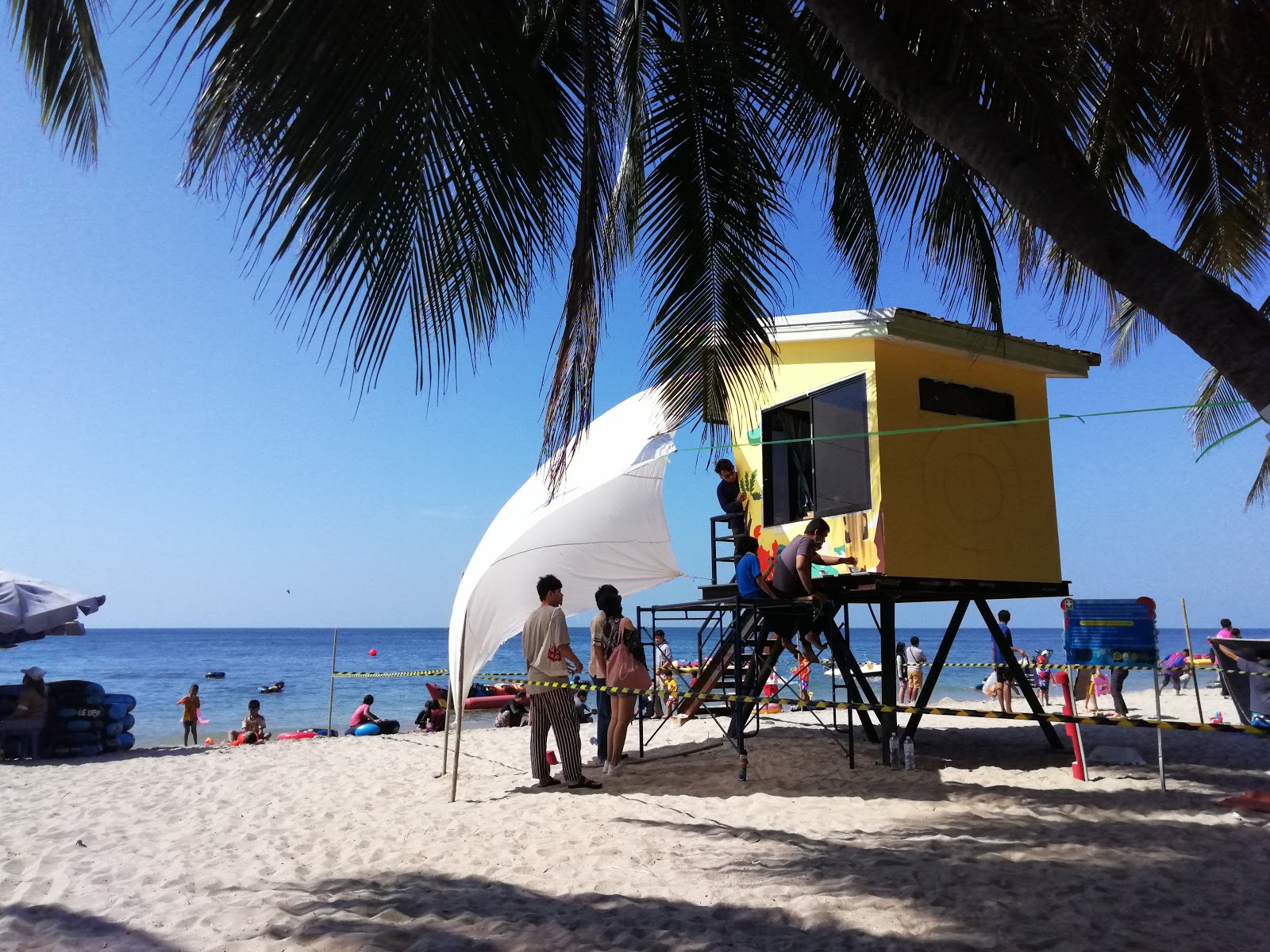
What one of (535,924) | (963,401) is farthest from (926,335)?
(535,924)

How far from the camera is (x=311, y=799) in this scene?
825cm

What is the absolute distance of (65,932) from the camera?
14.5ft

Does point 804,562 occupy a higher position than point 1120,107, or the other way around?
point 1120,107

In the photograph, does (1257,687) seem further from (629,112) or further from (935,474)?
(629,112)

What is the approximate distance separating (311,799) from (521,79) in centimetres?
664

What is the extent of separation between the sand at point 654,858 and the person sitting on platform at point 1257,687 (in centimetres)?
51

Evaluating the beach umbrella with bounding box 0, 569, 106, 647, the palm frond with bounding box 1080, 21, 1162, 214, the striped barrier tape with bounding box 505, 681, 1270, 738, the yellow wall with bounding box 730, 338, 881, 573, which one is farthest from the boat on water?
the palm frond with bounding box 1080, 21, 1162, 214

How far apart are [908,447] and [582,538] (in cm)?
415

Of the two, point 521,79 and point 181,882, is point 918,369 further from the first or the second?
point 181,882

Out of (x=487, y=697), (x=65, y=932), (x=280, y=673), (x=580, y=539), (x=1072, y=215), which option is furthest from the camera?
(x=280, y=673)

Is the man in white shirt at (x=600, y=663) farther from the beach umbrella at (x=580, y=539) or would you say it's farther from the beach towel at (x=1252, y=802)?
the beach towel at (x=1252, y=802)

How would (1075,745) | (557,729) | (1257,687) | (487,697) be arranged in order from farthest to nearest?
(487,697), (1257,687), (1075,745), (557,729)

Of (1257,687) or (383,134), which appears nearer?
(383,134)

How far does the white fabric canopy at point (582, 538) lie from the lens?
9484mm
